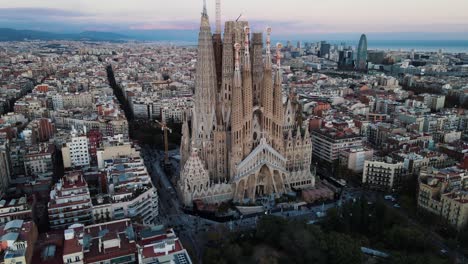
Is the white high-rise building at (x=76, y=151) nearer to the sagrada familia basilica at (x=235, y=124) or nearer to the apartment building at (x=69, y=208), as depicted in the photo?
the sagrada familia basilica at (x=235, y=124)

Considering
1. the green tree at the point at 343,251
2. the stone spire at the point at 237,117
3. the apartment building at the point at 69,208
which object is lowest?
the green tree at the point at 343,251

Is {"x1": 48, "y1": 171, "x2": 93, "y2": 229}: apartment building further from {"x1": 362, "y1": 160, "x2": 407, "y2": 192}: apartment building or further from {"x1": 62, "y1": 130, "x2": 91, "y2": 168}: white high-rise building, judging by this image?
{"x1": 362, "y1": 160, "x2": 407, "y2": 192}: apartment building

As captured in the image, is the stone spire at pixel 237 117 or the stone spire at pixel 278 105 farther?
the stone spire at pixel 278 105

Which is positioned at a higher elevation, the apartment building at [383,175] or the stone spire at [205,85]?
the stone spire at [205,85]

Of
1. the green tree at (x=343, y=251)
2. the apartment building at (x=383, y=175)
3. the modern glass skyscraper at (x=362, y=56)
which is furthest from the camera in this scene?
the modern glass skyscraper at (x=362, y=56)

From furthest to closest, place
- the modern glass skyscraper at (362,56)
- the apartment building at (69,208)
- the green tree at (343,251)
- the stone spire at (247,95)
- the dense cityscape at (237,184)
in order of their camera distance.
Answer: the modern glass skyscraper at (362,56), the stone spire at (247,95), the apartment building at (69,208), the dense cityscape at (237,184), the green tree at (343,251)

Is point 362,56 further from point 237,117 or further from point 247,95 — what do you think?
point 237,117

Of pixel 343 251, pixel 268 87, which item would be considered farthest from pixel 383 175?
pixel 343 251

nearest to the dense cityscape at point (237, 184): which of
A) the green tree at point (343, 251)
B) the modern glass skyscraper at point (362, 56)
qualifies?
the green tree at point (343, 251)
